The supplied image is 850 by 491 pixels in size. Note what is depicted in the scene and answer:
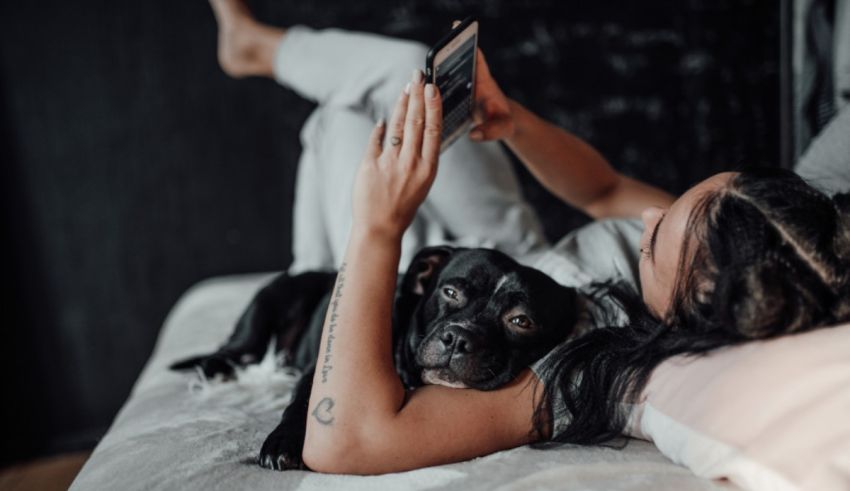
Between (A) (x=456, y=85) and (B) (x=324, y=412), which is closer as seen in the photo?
(B) (x=324, y=412)

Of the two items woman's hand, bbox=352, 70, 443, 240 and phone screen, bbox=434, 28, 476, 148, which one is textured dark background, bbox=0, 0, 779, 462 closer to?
phone screen, bbox=434, 28, 476, 148

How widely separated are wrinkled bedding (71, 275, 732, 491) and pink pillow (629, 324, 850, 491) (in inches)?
2.4

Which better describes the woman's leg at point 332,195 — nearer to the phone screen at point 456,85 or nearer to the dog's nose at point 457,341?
the phone screen at point 456,85

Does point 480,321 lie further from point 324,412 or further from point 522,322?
point 324,412

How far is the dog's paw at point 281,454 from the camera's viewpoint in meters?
1.01

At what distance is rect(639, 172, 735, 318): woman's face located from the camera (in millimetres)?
995

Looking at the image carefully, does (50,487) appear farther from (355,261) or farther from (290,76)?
(355,261)

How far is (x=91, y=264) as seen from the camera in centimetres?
255

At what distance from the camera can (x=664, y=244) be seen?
3.36ft

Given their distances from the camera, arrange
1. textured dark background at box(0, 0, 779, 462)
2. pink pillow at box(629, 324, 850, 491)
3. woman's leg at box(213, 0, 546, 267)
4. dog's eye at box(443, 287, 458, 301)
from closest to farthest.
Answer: pink pillow at box(629, 324, 850, 491), dog's eye at box(443, 287, 458, 301), woman's leg at box(213, 0, 546, 267), textured dark background at box(0, 0, 779, 462)

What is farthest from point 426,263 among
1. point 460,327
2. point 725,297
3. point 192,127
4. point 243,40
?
point 192,127

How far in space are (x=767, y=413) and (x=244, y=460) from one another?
68 cm

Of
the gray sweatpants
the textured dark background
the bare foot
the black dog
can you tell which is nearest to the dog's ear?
the black dog

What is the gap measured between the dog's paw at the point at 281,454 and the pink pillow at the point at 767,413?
0.48 m
